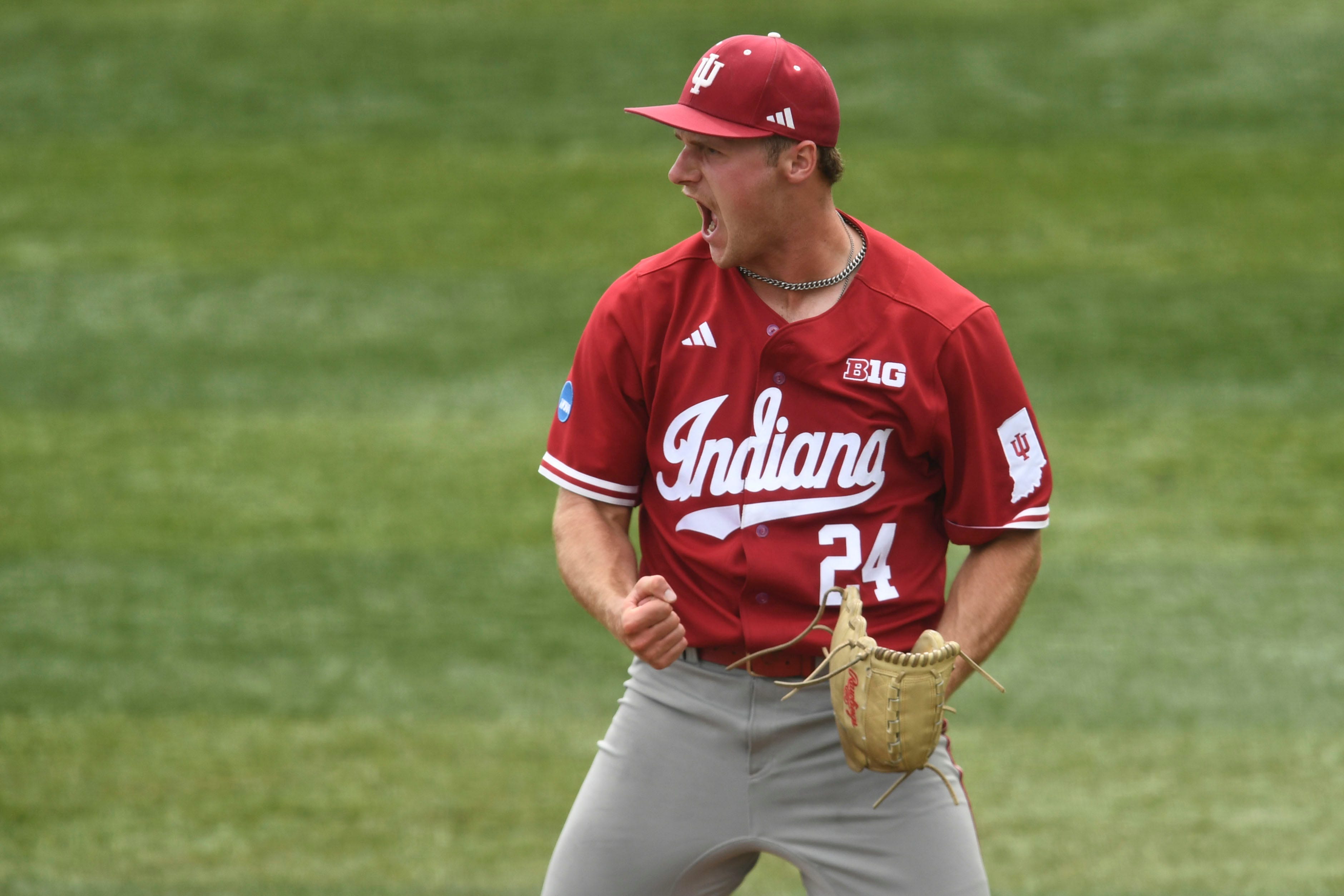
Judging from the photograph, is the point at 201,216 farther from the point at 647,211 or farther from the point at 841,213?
the point at 841,213

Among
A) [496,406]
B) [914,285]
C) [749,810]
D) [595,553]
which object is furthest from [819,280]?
[496,406]

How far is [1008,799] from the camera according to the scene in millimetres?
5488

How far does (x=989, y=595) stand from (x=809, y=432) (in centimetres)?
47

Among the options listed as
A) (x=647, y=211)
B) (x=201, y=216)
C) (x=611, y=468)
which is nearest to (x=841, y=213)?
(x=611, y=468)

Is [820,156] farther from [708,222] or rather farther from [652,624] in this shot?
[652,624]

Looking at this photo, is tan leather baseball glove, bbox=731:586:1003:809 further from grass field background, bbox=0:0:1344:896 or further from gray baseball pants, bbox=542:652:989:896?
grass field background, bbox=0:0:1344:896

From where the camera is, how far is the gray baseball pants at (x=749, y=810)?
3004 millimetres

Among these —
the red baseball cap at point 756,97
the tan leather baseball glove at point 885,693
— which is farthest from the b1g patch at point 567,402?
the tan leather baseball glove at point 885,693

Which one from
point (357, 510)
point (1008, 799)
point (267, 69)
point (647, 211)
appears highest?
point (267, 69)

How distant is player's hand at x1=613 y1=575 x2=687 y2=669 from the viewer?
2785 millimetres

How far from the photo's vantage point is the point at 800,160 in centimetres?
295

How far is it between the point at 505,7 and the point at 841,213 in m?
9.14

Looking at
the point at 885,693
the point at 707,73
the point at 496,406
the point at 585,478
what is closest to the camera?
the point at 885,693

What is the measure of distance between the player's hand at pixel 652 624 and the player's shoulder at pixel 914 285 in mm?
706
